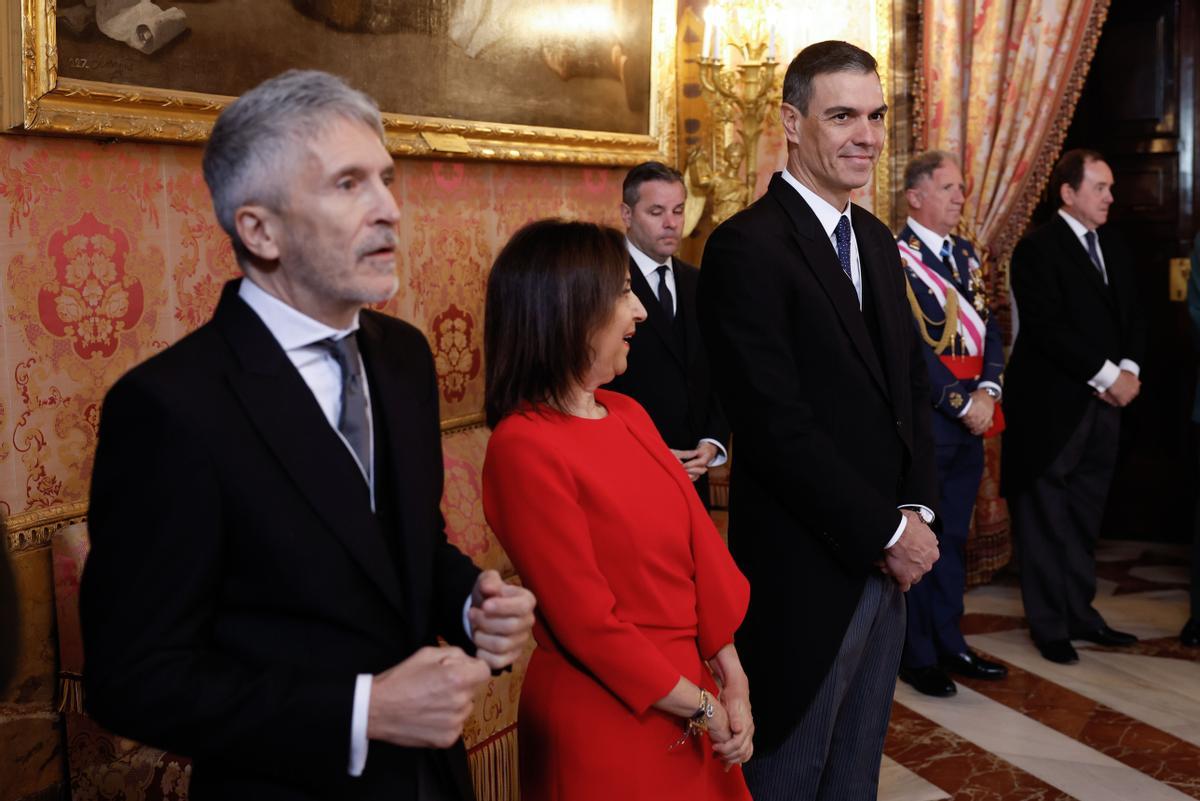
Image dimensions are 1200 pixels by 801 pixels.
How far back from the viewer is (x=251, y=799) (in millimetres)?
Answer: 1441

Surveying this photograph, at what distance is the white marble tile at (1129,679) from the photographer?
165 inches

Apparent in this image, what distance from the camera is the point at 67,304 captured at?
9.29 feet

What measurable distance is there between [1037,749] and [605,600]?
8.24 ft

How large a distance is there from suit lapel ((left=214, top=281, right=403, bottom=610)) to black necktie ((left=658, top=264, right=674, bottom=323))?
2.65m

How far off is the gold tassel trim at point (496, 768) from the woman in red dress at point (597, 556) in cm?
82

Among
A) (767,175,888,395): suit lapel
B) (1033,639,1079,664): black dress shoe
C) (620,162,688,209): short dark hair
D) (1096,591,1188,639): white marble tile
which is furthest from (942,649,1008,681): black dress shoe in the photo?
(767,175,888,395): suit lapel

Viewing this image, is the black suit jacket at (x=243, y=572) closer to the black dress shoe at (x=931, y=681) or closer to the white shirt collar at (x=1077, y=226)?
the black dress shoe at (x=931, y=681)

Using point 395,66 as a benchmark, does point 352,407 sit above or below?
below

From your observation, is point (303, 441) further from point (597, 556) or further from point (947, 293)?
point (947, 293)

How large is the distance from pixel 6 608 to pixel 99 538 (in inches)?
19.4

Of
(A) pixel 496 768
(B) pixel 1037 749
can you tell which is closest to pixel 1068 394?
(B) pixel 1037 749

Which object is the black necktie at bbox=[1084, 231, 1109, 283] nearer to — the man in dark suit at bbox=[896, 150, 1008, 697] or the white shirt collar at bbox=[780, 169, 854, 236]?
the man in dark suit at bbox=[896, 150, 1008, 697]

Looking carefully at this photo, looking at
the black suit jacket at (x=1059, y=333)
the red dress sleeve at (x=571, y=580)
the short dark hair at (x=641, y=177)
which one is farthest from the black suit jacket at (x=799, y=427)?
the black suit jacket at (x=1059, y=333)

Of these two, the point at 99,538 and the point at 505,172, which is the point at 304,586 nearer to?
the point at 99,538
